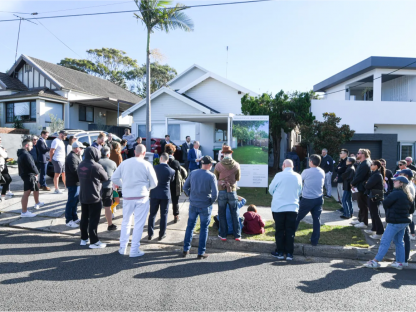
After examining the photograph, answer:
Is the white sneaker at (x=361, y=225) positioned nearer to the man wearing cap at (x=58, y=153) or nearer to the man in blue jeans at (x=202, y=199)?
the man in blue jeans at (x=202, y=199)

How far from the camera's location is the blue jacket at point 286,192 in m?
5.51

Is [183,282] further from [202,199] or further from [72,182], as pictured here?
[72,182]

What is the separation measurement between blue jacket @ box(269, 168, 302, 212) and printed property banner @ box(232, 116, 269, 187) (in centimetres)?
479

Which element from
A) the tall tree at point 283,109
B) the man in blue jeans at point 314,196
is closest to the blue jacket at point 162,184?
the man in blue jeans at point 314,196

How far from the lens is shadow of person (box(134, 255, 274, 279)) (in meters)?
4.70

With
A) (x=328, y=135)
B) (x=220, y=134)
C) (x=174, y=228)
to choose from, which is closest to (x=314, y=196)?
(x=174, y=228)

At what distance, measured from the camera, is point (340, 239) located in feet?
21.4

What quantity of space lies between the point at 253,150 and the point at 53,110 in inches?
740

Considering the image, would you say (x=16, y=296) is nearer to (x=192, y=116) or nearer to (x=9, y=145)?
(x=192, y=116)

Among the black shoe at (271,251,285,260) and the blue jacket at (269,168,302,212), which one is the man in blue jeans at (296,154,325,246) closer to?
the blue jacket at (269,168,302,212)

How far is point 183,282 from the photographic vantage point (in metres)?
4.45

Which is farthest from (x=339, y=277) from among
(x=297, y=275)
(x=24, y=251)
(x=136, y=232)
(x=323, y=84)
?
(x=323, y=84)

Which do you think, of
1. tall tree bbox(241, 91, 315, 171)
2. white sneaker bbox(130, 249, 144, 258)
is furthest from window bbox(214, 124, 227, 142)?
white sneaker bbox(130, 249, 144, 258)

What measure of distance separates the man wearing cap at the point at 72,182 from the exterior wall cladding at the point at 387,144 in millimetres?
12478
